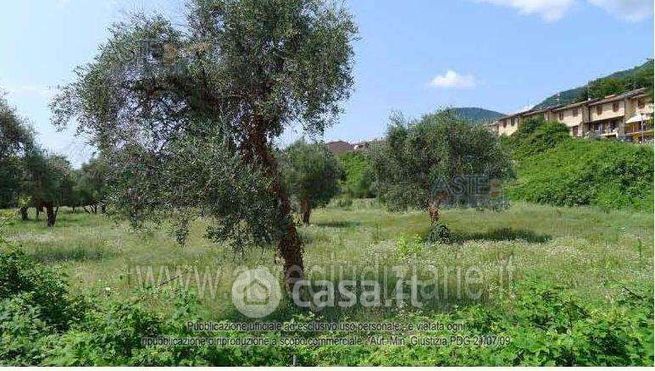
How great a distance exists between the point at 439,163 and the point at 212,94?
14.2 metres

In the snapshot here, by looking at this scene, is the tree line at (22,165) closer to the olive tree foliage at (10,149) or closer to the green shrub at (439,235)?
the olive tree foliage at (10,149)

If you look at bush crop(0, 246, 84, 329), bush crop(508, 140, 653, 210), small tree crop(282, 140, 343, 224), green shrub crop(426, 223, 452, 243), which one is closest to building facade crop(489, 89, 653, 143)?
bush crop(508, 140, 653, 210)

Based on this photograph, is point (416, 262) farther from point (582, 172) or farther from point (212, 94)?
point (582, 172)

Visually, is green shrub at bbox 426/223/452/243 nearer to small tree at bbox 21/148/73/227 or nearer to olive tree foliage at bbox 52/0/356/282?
olive tree foliage at bbox 52/0/356/282

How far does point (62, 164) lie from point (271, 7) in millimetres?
21691

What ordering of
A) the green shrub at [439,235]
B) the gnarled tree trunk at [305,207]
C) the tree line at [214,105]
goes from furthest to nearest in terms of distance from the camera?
1. the gnarled tree trunk at [305,207]
2. the green shrub at [439,235]
3. the tree line at [214,105]

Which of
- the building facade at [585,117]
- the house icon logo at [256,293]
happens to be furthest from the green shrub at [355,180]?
the house icon logo at [256,293]

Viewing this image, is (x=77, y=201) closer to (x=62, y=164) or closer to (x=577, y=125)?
(x=62, y=164)

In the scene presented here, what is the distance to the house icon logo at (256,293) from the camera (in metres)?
10.5

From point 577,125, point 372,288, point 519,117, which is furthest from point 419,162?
point 577,125

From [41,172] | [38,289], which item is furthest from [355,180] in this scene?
[38,289]

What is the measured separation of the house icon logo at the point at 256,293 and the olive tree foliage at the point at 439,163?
11.9 metres

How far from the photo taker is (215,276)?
13.0m

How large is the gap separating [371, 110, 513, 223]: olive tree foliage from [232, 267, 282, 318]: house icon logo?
11889 millimetres
